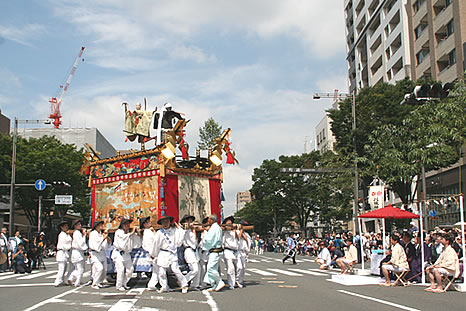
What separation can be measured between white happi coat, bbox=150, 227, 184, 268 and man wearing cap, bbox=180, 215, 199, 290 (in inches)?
9.3

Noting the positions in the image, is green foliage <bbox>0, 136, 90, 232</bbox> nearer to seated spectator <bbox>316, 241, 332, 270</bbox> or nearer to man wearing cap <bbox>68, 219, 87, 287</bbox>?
seated spectator <bbox>316, 241, 332, 270</bbox>

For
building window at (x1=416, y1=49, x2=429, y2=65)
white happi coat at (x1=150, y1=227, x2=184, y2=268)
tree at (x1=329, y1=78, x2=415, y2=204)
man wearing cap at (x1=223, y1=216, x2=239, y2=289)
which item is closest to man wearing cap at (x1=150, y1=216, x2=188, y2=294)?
white happi coat at (x1=150, y1=227, x2=184, y2=268)

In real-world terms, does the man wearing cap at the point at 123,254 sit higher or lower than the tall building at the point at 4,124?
lower

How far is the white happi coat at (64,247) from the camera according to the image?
1328 centimetres

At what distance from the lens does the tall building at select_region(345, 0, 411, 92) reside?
142 ft

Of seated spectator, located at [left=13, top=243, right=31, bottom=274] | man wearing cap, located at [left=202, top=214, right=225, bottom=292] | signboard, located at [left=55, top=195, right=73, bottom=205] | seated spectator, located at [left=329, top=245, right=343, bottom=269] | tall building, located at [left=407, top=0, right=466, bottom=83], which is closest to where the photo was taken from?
man wearing cap, located at [left=202, top=214, right=225, bottom=292]

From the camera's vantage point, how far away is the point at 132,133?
1602 cm

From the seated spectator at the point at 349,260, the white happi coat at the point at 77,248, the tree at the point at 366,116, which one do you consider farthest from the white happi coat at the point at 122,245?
the tree at the point at 366,116

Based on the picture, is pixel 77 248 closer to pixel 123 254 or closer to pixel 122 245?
pixel 123 254

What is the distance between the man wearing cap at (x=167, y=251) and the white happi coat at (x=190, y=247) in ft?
0.71

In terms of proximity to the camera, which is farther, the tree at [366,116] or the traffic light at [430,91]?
the tree at [366,116]

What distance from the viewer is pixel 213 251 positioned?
1166 centimetres

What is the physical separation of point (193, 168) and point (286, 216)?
37.6 meters

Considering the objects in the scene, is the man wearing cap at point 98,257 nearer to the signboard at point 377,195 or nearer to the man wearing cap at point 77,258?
the man wearing cap at point 77,258
